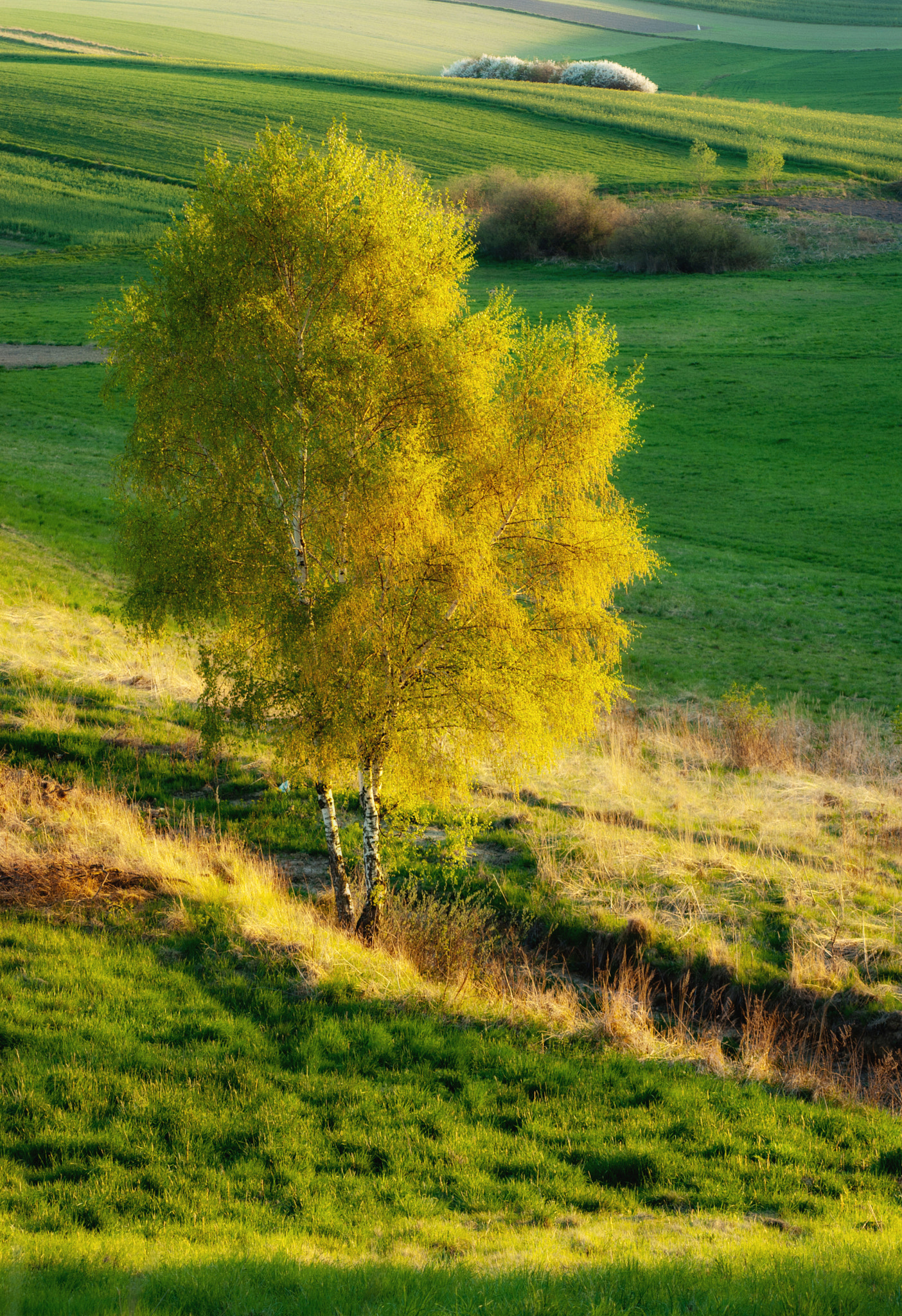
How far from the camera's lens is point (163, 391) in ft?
39.1

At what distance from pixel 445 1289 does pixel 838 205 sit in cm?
10154

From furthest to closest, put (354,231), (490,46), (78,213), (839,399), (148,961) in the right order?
(490,46), (78,213), (839,399), (354,231), (148,961)

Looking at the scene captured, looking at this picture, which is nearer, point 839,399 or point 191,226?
point 191,226

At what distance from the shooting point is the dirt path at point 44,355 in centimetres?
4984

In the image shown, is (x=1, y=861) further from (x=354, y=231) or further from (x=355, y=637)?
(x=354, y=231)

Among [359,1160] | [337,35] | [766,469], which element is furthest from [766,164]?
[337,35]

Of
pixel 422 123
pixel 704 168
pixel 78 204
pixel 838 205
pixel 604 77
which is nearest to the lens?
pixel 78 204

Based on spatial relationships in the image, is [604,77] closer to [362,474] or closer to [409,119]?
→ [409,119]

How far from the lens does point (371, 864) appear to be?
13.0 m

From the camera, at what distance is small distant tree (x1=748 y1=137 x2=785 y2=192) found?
97500 millimetres

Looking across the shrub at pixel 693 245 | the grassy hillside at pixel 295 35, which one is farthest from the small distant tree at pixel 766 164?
the grassy hillside at pixel 295 35

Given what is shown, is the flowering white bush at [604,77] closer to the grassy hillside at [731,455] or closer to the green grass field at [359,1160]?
the grassy hillside at [731,455]

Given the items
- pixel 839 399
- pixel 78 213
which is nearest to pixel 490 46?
pixel 78 213

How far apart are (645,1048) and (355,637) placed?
5613 millimetres
